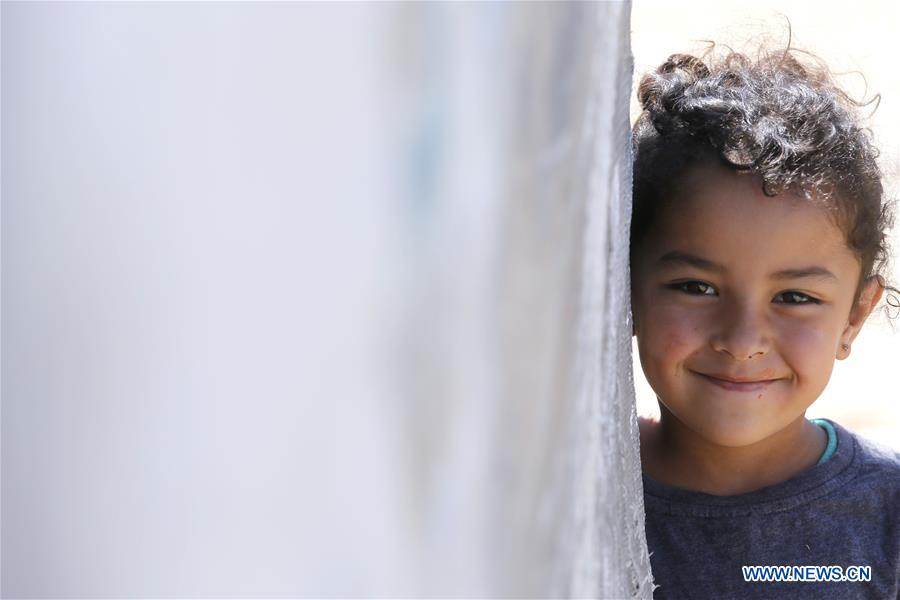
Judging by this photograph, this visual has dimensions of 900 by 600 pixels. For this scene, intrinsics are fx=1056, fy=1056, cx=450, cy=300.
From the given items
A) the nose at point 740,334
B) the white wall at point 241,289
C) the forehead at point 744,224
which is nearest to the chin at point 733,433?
A: the nose at point 740,334

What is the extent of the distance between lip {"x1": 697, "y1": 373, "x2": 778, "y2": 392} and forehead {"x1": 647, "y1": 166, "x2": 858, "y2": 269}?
0.48 feet

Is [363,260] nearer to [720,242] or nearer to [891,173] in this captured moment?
[720,242]

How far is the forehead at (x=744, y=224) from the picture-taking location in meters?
1.31

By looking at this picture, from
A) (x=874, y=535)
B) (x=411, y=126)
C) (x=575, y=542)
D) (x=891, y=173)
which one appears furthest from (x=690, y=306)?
(x=411, y=126)

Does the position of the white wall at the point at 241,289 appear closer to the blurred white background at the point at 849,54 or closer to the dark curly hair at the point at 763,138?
the dark curly hair at the point at 763,138

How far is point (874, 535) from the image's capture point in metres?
1.40

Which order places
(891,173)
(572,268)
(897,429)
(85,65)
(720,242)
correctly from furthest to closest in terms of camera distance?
(897,429), (891,173), (720,242), (572,268), (85,65)

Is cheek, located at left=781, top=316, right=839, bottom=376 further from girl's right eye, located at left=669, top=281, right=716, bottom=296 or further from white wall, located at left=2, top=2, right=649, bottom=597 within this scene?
white wall, located at left=2, top=2, right=649, bottom=597

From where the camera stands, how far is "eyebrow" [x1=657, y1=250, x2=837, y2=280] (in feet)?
4.31

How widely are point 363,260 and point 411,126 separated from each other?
1.8 inches

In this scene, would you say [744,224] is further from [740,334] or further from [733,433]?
[733,433]

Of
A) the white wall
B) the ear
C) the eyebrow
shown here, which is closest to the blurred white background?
the ear

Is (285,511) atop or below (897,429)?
atop

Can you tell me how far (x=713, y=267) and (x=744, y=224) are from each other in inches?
2.6
